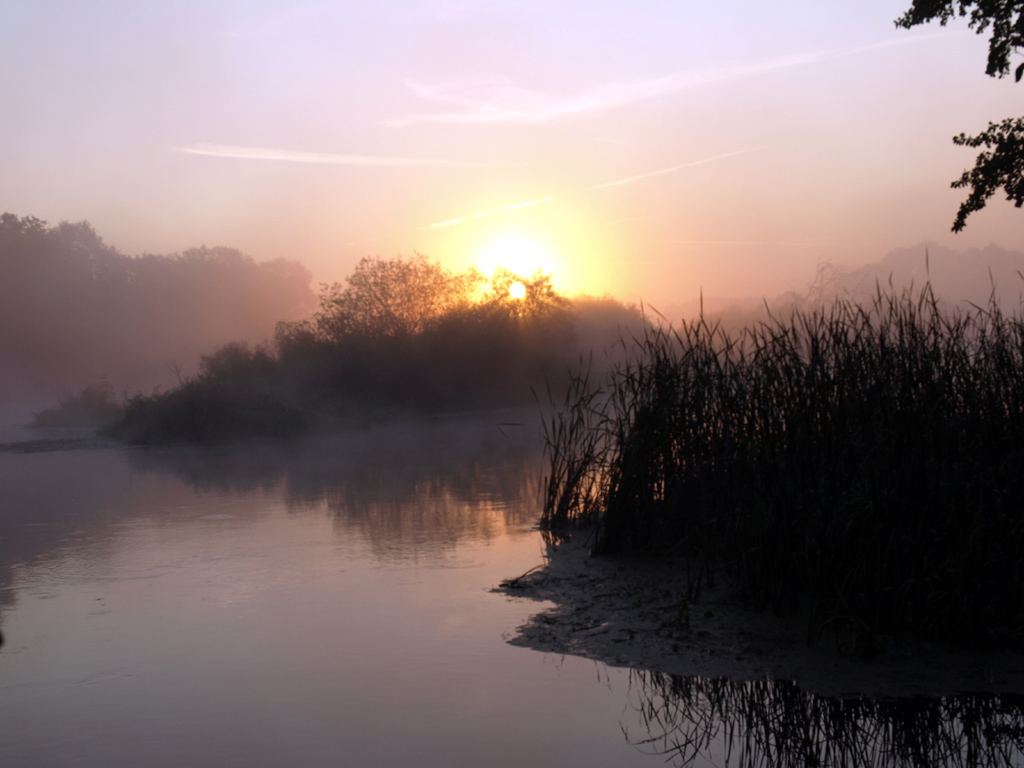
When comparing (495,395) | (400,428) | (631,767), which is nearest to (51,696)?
(631,767)

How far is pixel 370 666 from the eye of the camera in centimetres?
407

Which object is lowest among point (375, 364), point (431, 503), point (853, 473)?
point (431, 503)

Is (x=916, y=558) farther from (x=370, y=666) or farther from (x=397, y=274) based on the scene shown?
(x=397, y=274)

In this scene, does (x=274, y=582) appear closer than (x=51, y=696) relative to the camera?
No

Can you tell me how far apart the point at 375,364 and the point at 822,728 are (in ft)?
77.7

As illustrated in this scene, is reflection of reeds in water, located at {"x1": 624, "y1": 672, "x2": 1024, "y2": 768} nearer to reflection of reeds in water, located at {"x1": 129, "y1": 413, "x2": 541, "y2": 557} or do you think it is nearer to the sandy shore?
the sandy shore

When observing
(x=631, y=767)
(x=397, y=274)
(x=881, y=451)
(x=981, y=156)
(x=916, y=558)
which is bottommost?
(x=631, y=767)

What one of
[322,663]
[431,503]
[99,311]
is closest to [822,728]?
[322,663]

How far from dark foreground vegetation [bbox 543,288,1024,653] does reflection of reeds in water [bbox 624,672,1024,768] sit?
500 millimetres

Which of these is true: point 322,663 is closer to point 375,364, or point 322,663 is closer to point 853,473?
point 853,473

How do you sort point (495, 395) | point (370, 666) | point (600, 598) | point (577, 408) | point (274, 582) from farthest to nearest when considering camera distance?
1. point (495, 395)
2. point (577, 408)
3. point (274, 582)
4. point (600, 598)
5. point (370, 666)

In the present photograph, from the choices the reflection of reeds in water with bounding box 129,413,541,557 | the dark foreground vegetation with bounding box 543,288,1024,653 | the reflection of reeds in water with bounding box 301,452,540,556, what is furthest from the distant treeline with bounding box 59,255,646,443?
the dark foreground vegetation with bounding box 543,288,1024,653

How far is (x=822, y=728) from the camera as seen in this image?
3295 mm

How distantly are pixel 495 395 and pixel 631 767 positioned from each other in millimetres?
26484
